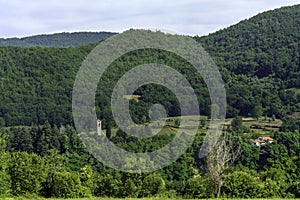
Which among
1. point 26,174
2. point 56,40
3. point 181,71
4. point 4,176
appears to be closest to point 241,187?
point 26,174

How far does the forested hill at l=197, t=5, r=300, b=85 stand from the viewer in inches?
3688

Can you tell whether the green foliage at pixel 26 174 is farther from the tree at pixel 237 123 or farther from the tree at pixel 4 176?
the tree at pixel 237 123

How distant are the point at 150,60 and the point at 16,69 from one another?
102 ft

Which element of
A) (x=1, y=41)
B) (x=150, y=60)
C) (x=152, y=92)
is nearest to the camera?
(x=152, y=92)

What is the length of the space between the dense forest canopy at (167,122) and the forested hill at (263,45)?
23cm

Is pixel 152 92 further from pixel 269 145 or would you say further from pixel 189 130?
pixel 269 145

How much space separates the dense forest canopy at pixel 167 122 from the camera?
21562 mm

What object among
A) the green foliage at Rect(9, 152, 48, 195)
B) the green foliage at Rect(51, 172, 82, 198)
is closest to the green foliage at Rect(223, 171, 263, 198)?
the green foliage at Rect(51, 172, 82, 198)

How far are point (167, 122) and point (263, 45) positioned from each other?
55.3 meters

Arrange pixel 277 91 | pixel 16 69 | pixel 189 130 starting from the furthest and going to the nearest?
pixel 16 69 → pixel 277 91 → pixel 189 130

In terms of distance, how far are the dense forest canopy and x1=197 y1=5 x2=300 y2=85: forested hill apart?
23 centimetres

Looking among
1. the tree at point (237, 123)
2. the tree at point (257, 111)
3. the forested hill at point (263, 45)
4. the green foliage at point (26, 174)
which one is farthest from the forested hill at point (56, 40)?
the green foliage at point (26, 174)

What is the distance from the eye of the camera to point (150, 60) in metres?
92.4

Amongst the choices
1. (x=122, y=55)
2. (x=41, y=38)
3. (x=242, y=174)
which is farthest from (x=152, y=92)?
(x=41, y=38)
